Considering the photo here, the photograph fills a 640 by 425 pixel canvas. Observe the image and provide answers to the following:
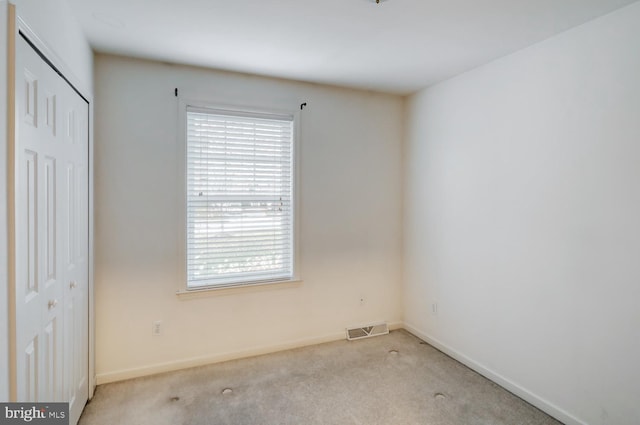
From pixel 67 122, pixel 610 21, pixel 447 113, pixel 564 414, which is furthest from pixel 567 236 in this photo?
pixel 67 122

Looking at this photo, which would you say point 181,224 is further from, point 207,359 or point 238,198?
point 207,359

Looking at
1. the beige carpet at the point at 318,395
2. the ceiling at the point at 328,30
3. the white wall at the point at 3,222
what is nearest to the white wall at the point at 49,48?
the white wall at the point at 3,222

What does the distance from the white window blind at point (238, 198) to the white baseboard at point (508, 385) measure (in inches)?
62.0

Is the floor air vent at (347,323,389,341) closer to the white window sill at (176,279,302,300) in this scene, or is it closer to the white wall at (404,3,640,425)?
the white wall at (404,3,640,425)

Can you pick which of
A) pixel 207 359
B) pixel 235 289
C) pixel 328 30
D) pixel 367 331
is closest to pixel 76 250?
pixel 235 289

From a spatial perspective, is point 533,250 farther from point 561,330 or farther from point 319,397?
point 319,397

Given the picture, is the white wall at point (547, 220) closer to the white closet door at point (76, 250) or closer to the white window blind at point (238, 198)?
the white window blind at point (238, 198)

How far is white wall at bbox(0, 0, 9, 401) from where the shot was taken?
1.20 m

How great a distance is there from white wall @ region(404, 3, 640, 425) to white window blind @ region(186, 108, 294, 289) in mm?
1499

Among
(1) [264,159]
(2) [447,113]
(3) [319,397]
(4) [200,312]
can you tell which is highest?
(2) [447,113]

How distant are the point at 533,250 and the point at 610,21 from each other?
1472mm

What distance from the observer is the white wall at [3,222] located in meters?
1.20

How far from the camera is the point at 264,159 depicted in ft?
10.3

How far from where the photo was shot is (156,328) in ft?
9.21
